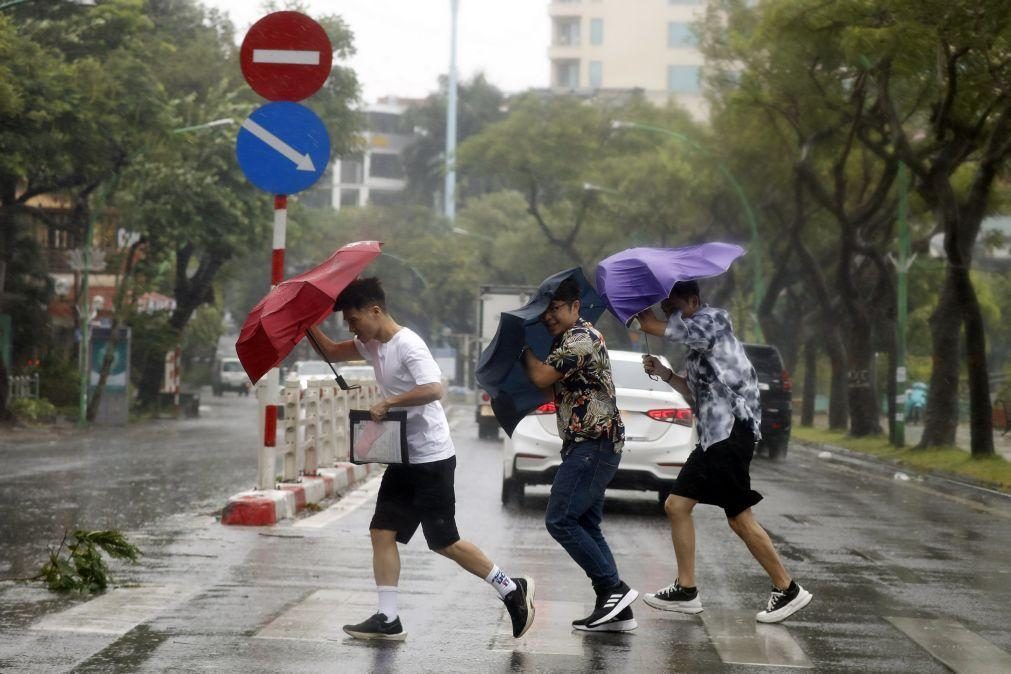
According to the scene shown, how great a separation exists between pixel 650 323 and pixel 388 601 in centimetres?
188

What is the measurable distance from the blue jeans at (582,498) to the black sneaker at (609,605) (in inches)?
1.9

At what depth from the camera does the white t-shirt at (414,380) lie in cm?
742

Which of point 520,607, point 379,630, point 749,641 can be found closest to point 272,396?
point 379,630

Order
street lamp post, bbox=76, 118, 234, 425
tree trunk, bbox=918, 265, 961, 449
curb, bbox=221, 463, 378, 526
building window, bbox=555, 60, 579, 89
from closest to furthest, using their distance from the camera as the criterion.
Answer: curb, bbox=221, 463, 378, 526
tree trunk, bbox=918, 265, 961, 449
street lamp post, bbox=76, 118, 234, 425
building window, bbox=555, 60, 579, 89

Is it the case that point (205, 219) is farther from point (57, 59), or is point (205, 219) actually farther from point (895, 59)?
point (895, 59)

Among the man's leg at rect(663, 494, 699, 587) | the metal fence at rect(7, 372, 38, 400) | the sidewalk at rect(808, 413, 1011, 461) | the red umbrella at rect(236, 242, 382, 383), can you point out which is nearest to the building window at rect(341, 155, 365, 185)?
the sidewalk at rect(808, 413, 1011, 461)

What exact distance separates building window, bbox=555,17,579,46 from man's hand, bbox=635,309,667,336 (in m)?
98.6

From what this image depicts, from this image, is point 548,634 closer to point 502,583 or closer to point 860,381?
point 502,583

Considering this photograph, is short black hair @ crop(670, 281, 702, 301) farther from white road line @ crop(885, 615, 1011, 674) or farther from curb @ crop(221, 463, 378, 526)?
curb @ crop(221, 463, 378, 526)

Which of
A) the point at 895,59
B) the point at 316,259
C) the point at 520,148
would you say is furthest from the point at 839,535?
the point at 316,259

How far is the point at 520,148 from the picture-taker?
167ft

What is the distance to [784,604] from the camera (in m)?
8.14

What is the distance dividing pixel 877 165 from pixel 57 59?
17642 millimetres

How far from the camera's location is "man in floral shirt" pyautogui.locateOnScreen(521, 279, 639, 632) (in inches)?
303
